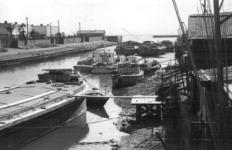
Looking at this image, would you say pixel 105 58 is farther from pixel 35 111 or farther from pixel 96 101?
pixel 35 111

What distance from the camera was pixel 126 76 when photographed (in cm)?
4150

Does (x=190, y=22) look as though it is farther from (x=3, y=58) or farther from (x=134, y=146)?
(x=3, y=58)

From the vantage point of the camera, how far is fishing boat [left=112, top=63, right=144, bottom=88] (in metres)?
40.5

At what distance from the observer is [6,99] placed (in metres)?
23.3

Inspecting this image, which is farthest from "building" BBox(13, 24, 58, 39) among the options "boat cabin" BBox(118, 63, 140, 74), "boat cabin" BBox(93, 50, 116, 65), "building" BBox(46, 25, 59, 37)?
"boat cabin" BBox(118, 63, 140, 74)

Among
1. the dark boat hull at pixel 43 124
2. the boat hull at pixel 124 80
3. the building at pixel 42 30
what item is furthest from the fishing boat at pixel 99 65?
the building at pixel 42 30

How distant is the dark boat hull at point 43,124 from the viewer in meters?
19.0

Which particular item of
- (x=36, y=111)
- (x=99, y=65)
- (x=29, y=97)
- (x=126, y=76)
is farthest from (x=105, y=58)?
(x=36, y=111)

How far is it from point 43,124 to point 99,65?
110 ft

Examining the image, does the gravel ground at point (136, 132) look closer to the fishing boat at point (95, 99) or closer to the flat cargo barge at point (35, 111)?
the fishing boat at point (95, 99)

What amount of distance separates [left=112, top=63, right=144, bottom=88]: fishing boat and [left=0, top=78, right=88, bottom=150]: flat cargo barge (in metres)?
11.8

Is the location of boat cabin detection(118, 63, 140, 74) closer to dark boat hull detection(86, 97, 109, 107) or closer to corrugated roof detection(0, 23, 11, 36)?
dark boat hull detection(86, 97, 109, 107)

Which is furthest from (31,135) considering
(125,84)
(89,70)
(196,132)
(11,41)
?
(11,41)

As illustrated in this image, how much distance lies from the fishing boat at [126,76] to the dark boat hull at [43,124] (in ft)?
47.3
